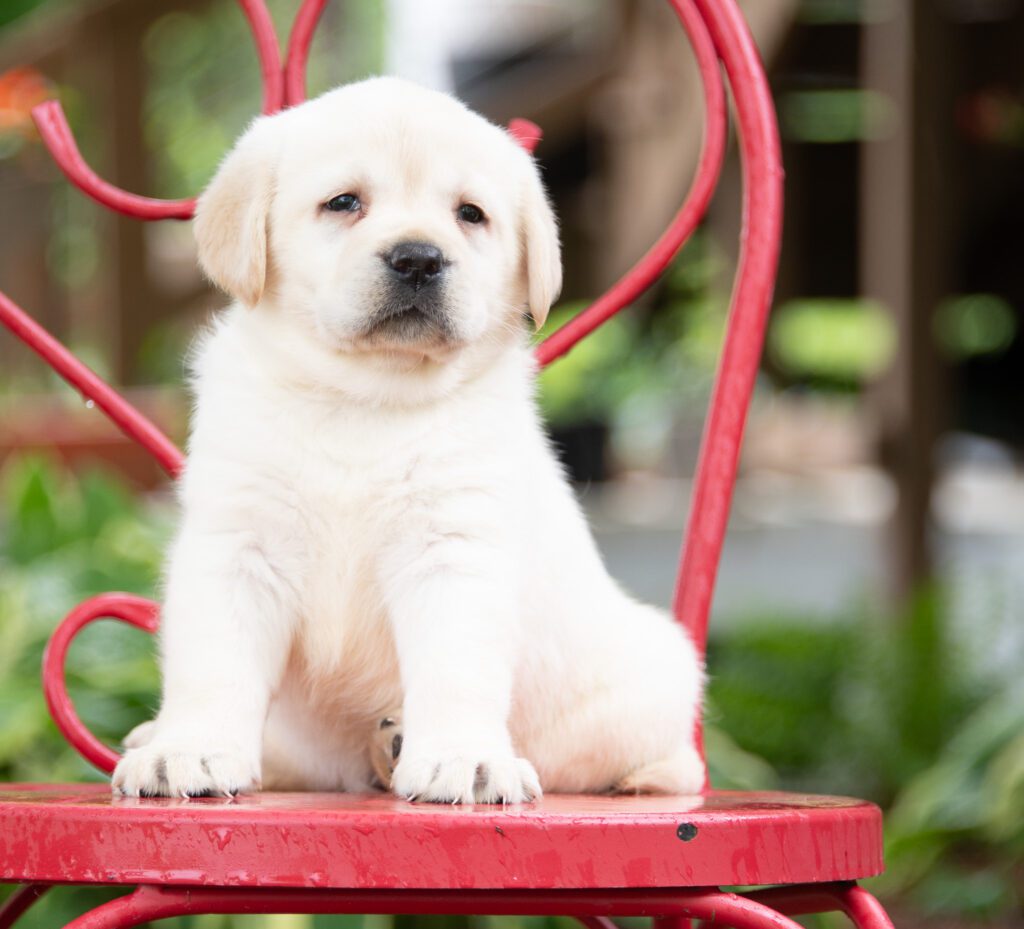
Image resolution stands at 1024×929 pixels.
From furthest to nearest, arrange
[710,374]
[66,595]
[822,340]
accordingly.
Answer: [822,340], [710,374], [66,595]

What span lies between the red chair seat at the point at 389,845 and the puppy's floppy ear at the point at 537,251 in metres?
0.71

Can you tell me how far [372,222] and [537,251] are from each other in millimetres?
255

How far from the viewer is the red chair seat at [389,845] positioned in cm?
147

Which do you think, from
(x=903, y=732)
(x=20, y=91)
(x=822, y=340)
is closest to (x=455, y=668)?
(x=903, y=732)

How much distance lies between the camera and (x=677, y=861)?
153cm

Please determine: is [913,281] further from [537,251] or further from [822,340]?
[822,340]

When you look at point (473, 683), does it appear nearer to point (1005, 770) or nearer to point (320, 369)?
point (320, 369)

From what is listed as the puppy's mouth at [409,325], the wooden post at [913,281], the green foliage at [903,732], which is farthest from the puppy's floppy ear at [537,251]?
the wooden post at [913,281]

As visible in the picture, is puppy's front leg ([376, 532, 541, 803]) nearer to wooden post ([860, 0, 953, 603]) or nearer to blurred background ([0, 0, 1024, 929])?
blurred background ([0, 0, 1024, 929])

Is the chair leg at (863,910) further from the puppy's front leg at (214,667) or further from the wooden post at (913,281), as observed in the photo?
the wooden post at (913,281)

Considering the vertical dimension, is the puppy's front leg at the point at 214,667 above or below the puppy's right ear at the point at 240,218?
below

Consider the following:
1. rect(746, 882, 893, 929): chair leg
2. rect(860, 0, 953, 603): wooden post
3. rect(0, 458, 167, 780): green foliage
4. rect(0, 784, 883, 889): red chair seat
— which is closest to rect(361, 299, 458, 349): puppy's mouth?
rect(0, 784, 883, 889): red chair seat

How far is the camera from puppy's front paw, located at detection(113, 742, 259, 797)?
1677mm

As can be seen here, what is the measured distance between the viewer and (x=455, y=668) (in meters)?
1.76
